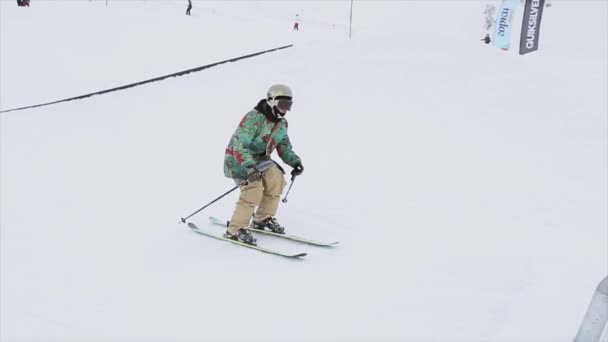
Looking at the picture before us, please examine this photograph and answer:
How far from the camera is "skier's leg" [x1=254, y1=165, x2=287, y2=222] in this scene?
4896 mm

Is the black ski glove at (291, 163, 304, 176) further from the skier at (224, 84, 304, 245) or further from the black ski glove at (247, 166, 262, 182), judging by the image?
the black ski glove at (247, 166, 262, 182)

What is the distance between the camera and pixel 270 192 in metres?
5.02

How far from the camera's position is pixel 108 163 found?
23.7 ft

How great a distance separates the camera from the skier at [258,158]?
459 centimetres

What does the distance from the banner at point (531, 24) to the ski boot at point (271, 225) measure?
1456 cm

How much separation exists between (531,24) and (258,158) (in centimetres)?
1490

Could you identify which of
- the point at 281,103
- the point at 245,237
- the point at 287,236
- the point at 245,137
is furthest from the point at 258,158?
the point at 287,236

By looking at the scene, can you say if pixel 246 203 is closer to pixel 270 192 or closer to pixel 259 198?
pixel 259 198

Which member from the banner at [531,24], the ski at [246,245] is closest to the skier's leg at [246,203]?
the ski at [246,245]

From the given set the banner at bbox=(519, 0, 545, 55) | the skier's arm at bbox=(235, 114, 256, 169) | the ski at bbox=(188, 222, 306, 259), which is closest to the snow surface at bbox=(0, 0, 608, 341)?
the ski at bbox=(188, 222, 306, 259)

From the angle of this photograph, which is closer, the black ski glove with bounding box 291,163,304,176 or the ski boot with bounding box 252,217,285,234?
the black ski glove with bounding box 291,163,304,176

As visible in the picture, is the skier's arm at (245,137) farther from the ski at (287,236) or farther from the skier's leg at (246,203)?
the ski at (287,236)

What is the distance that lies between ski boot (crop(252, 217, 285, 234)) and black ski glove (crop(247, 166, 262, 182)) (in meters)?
0.63

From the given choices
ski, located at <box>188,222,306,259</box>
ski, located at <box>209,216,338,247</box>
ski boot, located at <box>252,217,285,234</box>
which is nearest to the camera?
ski, located at <box>188,222,306,259</box>
